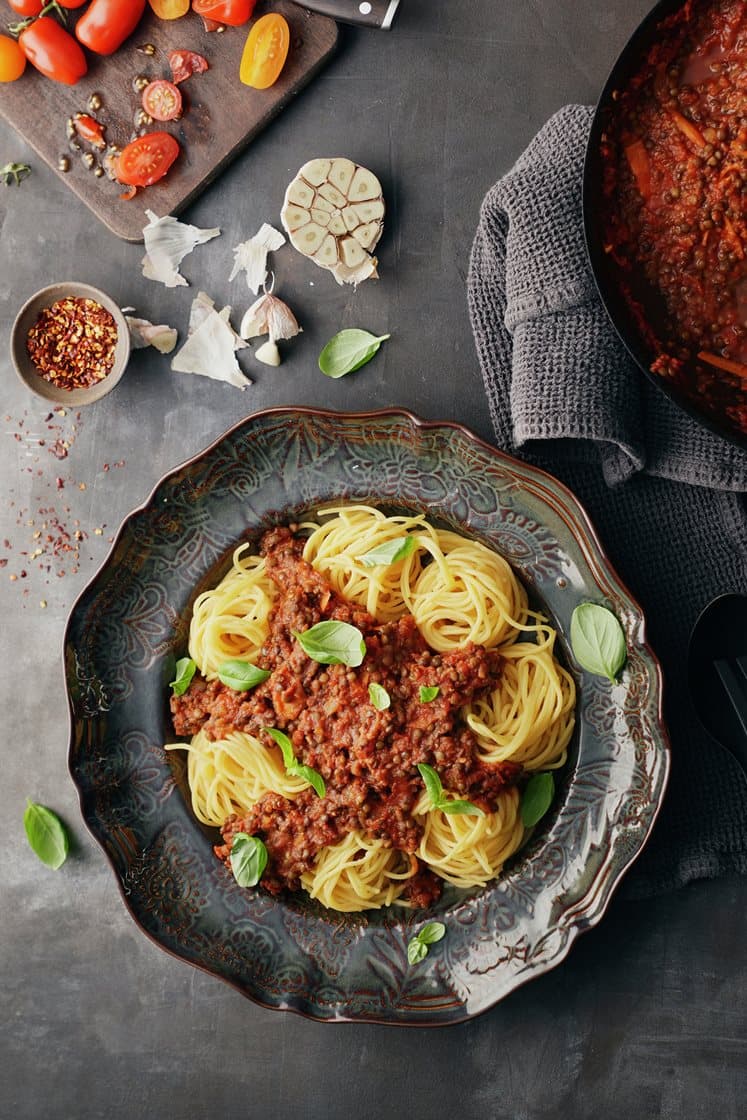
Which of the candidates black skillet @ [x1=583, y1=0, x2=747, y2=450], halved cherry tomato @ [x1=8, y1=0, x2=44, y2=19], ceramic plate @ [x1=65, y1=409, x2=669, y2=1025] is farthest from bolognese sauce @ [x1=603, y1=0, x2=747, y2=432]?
halved cherry tomato @ [x1=8, y1=0, x2=44, y2=19]

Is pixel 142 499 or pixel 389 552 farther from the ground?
pixel 389 552

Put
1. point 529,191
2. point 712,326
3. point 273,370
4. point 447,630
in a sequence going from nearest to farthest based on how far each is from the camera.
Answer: point 712,326 → point 529,191 → point 447,630 → point 273,370

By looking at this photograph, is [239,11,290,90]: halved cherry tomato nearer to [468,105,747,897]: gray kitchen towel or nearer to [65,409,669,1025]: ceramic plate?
[468,105,747,897]: gray kitchen towel

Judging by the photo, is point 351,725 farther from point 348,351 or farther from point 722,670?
point 348,351

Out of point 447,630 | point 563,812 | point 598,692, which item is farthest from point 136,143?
point 563,812

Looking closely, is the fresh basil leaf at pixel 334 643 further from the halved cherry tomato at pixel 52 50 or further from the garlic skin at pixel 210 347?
the halved cherry tomato at pixel 52 50

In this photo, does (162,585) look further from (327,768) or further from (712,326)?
(712,326)

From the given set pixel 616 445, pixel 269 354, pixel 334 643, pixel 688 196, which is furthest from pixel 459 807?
pixel 688 196

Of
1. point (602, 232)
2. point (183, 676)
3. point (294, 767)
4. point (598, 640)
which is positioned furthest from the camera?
point (183, 676)
